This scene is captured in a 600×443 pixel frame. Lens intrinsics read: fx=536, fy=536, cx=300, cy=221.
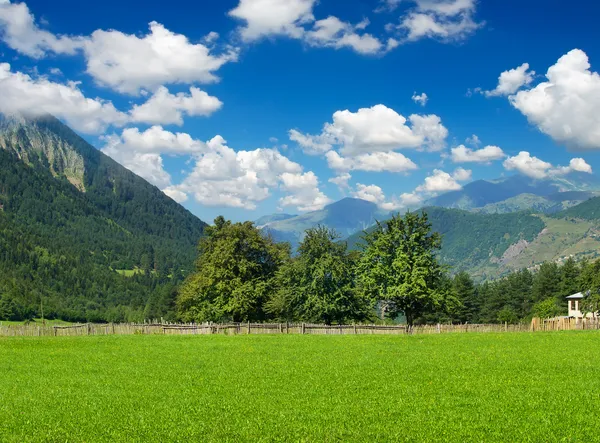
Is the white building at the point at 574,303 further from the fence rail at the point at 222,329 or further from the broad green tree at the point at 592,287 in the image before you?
the fence rail at the point at 222,329

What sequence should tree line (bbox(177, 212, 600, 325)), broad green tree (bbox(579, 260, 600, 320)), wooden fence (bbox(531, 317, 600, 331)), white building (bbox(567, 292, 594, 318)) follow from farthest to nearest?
1. white building (bbox(567, 292, 594, 318))
2. broad green tree (bbox(579, 260, 600, 320))
3. wooden fence (bbox(531, 317, 600, 331))
4. tree line (bbox(177, 212, 600, 325))

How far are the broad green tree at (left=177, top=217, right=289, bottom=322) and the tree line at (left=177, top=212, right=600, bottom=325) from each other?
0.13 m

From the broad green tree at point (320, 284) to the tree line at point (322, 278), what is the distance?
12cm

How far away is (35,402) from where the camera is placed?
19.2 metres

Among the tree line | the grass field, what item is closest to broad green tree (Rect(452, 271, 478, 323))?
the tree line

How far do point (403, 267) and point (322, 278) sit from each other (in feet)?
30.2

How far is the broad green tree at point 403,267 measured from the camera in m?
59.4

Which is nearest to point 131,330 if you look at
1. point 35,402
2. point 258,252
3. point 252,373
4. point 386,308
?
point 258,252

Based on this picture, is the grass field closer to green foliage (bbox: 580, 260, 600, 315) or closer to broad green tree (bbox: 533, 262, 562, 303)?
green foliage (bbox: 580, 260, 600, 315)

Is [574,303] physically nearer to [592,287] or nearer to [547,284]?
[547,284]

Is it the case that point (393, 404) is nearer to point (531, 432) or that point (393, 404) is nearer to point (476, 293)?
point (531, 432)

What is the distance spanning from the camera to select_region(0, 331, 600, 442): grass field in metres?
14.9

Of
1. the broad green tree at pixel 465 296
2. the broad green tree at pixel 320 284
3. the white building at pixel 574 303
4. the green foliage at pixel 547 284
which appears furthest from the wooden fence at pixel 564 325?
the green foliage at pixel 547 284

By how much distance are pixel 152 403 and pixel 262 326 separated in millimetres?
37855
